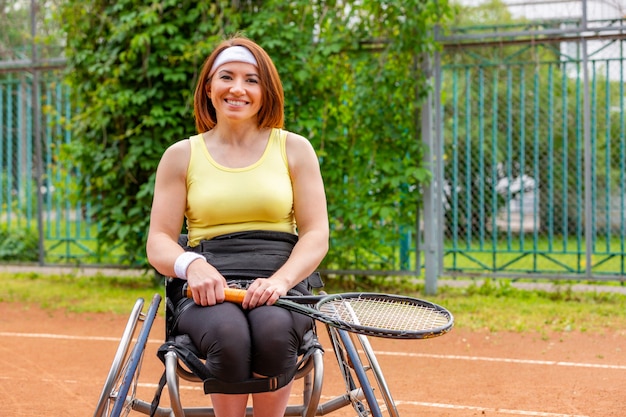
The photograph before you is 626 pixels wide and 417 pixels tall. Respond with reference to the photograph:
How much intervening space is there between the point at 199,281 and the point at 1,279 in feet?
24.9

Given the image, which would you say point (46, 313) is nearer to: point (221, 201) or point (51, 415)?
point (51, 415)

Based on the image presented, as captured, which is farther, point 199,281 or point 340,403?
point 340,403

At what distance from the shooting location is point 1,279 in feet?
31.6

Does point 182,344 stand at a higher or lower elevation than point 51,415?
higher

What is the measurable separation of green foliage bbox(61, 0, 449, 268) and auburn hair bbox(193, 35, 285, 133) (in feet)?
14.8

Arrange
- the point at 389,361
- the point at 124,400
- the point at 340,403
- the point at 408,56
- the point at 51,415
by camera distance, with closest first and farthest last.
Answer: the point at 124,400 < the point at 340,403 < the point at 51,415 < the point at 389,361 < the point at 408,56

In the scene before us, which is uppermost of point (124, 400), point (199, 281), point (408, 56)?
point (408, 56)

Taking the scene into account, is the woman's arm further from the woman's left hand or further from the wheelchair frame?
the woman's left hand

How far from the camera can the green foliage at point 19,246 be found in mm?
10219

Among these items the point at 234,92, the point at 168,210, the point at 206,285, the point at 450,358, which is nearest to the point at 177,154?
the point at 168,210

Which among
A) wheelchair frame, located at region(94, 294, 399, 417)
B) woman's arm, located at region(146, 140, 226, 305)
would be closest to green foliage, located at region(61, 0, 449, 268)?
woman's arm, located at region(146, 140, 226, 305)

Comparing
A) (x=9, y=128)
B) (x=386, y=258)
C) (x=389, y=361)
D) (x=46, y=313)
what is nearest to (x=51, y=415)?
(x=389, y=361)

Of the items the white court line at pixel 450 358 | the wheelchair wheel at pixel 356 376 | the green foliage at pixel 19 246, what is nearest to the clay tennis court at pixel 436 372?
the white court line at pixel 450 358

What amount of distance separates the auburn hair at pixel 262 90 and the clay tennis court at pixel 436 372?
5.48 feet
